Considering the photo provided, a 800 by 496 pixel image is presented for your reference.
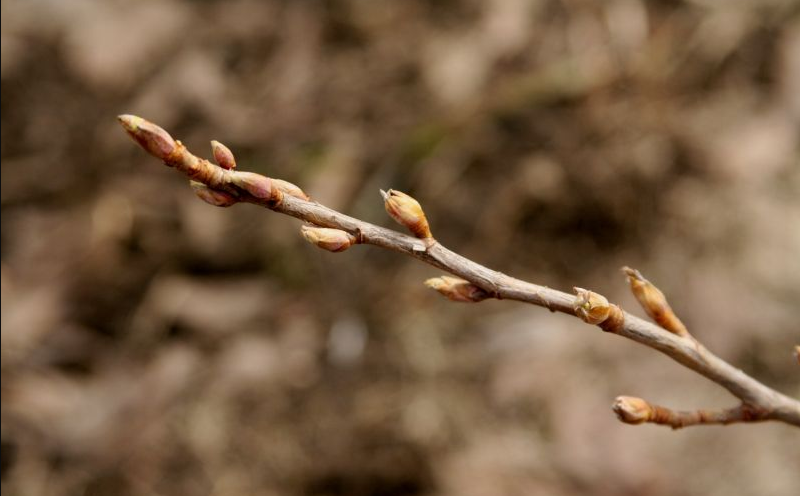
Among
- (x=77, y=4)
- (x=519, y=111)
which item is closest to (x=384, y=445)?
(x=519, y=111)

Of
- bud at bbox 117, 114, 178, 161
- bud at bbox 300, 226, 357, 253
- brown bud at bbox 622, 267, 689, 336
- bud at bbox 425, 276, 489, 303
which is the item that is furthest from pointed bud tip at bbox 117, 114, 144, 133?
brown bud at bbox 622, 267, 689, 336

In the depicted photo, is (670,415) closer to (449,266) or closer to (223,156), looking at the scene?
(449,266)

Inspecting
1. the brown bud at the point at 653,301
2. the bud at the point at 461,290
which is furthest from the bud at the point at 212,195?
the brown bud at the point at 653,301

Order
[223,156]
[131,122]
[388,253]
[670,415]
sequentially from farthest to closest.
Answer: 1. [388,253]
2. [670,415]
3. [223,156]
4. [131,122]

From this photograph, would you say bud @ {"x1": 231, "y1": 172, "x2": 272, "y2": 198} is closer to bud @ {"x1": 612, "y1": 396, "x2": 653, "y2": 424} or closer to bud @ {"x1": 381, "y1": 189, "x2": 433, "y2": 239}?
bud @ {"x1": 381, "y1": 189, "x2": 433, "y2": 239}

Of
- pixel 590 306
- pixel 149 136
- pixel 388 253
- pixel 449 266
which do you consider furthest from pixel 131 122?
pixel 388 253

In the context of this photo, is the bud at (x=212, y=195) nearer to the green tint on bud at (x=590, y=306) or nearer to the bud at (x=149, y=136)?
the bud at (x=149, y=136)

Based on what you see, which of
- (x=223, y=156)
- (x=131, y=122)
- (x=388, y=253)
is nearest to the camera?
(x=131, y=122)
